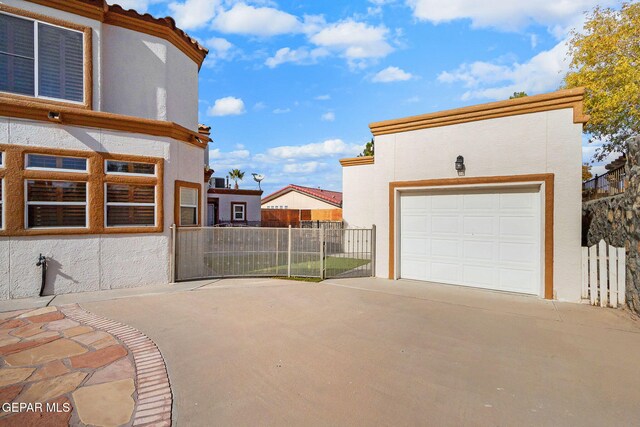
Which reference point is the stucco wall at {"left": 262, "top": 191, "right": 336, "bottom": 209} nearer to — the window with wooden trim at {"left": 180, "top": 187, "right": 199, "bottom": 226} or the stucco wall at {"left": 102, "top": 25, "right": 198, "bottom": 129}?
the window with wooden trim at {"left": 180, "top": 187, "right": 199, "bottom": 226}

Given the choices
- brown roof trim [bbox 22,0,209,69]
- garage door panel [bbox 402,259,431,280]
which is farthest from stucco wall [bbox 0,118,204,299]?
garage door panel [bbox 402,259,431,280]

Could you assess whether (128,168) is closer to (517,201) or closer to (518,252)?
(517,201)

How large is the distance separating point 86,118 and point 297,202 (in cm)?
2547

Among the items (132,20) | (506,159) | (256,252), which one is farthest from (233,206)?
(506,159)

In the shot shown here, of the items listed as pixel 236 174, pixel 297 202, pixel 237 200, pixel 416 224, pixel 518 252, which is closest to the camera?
pixel 518 252

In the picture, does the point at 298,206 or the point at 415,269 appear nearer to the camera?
the point at 415,269

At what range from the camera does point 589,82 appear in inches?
566

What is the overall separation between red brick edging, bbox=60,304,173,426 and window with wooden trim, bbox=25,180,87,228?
7.78ft

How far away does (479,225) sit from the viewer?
7926 mm

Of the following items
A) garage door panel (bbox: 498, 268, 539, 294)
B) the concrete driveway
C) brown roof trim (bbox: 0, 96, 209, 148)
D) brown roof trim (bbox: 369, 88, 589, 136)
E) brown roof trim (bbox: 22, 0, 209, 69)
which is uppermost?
brown roof trim (bbox: 22, 0, 209, 69)

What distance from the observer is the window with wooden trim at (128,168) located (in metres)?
7.68

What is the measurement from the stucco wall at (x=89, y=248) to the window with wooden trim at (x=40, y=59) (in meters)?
1.06

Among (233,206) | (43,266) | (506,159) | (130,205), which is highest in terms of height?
(506,159)

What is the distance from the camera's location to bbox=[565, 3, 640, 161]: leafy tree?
12891mm
